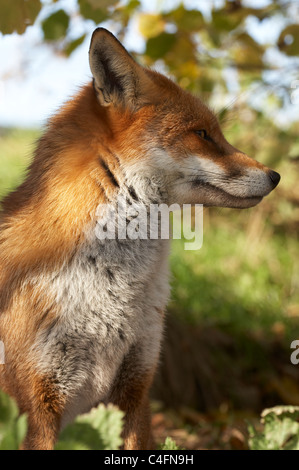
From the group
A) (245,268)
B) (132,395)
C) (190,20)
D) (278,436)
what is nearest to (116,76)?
(190,20)

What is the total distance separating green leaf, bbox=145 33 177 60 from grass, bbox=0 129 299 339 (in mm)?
2072

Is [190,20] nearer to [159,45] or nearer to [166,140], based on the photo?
[159,45]

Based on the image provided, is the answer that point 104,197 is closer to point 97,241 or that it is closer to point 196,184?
point 97,241

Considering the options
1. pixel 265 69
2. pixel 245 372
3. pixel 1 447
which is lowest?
pixel 245 372

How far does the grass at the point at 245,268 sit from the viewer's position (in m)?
5.95

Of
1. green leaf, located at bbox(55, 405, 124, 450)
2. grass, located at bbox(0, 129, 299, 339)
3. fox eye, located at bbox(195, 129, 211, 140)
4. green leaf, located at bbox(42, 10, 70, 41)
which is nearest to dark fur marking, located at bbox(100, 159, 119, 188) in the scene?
fox eye, located at bbox(195, 129, 211, 140)

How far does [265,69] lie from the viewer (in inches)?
182

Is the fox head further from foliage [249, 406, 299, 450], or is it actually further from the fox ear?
foliage [249, 406, 299, 450]

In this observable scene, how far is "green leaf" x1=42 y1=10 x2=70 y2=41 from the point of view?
10.7 ft

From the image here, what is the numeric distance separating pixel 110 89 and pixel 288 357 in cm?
411

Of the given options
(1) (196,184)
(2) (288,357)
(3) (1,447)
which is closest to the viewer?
(3) (1,447)

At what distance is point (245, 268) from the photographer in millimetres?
7312

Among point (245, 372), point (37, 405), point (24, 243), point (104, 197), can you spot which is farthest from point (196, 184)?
point (245, 372)

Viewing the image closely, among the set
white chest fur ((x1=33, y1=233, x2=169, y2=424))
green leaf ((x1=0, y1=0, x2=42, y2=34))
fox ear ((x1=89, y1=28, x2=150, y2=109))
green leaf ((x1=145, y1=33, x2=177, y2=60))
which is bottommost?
white chest fur ((x1=33, y1=233, x2=169, y2=424))
